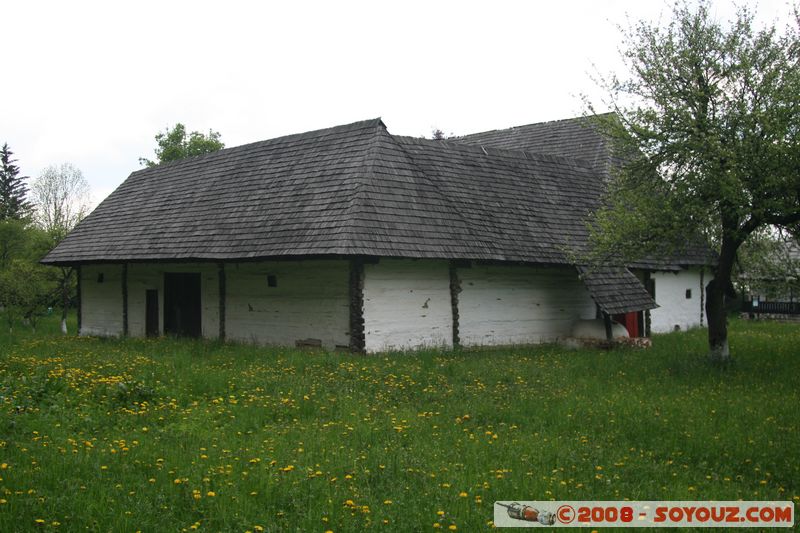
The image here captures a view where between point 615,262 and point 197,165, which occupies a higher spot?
point 197,165

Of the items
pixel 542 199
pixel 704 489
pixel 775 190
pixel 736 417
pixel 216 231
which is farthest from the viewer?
pixel 542 199

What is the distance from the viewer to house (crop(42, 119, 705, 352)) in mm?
15039

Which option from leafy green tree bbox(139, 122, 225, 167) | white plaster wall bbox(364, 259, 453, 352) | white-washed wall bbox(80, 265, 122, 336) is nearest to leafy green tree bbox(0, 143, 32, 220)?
leafy green tree bbox(139, 122, 225, 167)

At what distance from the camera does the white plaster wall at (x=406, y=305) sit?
14.7 m

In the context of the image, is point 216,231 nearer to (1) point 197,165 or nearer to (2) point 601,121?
(1) point 197,165

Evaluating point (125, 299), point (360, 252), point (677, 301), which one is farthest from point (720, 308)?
point (125, 299)

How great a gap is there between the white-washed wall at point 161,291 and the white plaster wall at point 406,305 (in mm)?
4922

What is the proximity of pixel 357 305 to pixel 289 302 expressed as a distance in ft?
7.02

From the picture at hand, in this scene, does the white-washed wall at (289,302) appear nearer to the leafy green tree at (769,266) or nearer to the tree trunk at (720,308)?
the tree trunk at (720,308)

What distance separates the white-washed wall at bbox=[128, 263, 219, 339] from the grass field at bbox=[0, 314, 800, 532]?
513 centimetres

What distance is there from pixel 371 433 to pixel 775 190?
8.24 meters

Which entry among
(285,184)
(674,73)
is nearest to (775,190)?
(674,73)

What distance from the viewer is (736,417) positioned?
28.5 ft

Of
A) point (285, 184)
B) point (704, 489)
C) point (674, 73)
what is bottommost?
point (704, 489)
